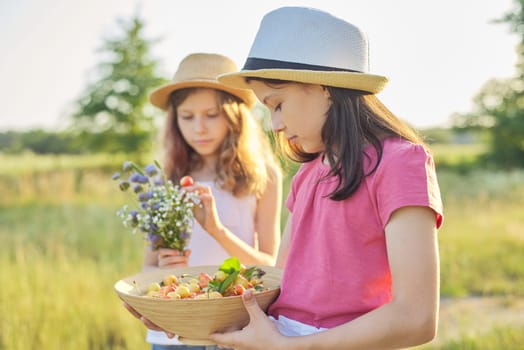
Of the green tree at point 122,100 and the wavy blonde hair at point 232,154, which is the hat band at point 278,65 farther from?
the green tree at point 122,100

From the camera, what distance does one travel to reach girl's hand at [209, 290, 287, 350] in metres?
1.59

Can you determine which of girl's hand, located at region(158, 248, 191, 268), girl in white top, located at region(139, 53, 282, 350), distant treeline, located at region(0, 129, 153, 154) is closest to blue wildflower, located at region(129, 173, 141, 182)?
girl's hand, located at region(158, 248, 191, 268)

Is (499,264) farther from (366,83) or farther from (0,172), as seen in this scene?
(0,172)

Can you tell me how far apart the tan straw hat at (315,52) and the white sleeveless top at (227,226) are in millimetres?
1229

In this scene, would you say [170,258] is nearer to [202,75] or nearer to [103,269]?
[202,75]

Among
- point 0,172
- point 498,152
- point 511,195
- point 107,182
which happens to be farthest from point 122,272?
point 498,152

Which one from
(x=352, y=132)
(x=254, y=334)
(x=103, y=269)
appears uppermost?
(x=352, y=132)

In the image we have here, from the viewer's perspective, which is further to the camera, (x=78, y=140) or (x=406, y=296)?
(x=78, y=140)

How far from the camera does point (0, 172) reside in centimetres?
1641

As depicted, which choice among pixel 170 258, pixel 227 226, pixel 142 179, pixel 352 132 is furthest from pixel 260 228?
pixel 352 132

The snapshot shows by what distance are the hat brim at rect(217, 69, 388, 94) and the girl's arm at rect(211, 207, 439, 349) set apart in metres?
0.40

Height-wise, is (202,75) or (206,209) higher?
(202,75)

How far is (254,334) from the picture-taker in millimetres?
1633

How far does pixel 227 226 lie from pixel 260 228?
6.2 inches
